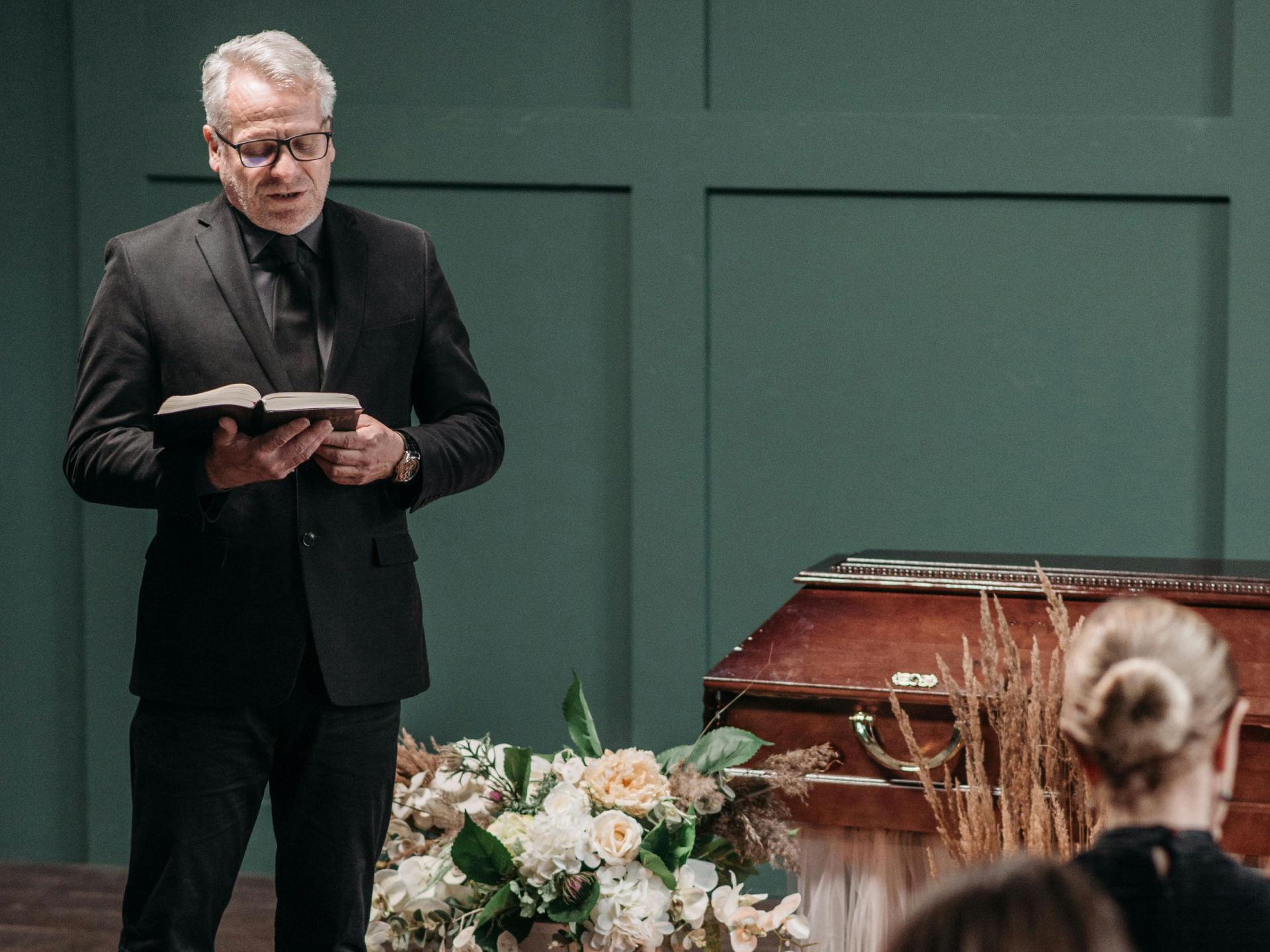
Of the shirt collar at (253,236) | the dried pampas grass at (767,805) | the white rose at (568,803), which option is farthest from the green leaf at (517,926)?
the shirt collar at (253,236)

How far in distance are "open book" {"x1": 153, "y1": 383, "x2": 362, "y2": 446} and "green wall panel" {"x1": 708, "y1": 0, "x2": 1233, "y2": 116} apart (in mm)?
1924

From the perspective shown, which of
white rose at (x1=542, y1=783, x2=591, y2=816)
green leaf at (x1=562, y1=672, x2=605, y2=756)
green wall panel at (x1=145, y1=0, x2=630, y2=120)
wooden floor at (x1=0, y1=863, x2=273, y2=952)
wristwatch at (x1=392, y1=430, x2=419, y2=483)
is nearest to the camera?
wristwatch at (x1=392, y1=430, x2=419, y2=483)

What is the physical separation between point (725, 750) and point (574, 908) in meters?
0.33

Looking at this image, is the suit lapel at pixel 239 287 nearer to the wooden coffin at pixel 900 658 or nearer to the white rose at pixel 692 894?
the wooden coffin at pixel 900 658

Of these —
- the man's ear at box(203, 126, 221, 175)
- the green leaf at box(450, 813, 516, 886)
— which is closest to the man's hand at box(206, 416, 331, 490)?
the man's ear at box(203, 126, 221, 175)

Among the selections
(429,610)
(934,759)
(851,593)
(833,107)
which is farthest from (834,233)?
(934,759)

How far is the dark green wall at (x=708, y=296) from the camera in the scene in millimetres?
3182

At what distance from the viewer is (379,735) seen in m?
1.96

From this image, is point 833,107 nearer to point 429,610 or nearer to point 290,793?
point 429,610

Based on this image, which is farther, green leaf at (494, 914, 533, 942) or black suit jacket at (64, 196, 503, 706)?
green leaf at (494, 914, 533, 942)

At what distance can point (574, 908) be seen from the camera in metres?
1.97

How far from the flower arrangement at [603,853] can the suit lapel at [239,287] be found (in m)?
0.73

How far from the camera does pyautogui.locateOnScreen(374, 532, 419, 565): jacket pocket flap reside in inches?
77.4

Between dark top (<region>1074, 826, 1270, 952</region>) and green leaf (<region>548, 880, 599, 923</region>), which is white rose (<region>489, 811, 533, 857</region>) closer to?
green leaf (<region>548, 880, 599, 923</region>)
